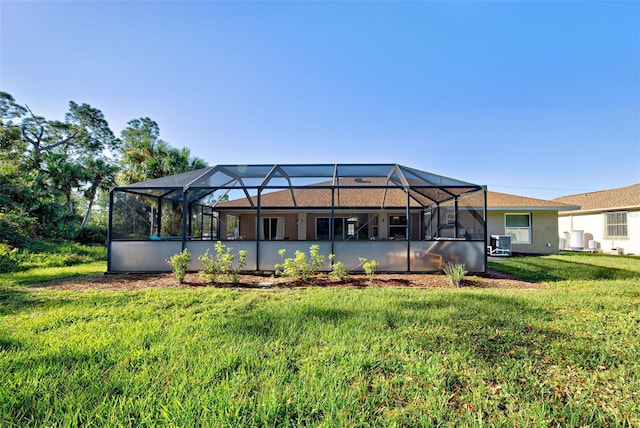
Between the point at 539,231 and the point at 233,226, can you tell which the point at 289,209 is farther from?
the point at 539,231

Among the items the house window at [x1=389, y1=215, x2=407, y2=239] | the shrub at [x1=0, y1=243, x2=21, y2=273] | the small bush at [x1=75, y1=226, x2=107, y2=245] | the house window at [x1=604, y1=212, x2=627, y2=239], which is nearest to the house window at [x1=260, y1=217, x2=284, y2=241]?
the house window at [x1=389, y1=215, x2=407, y2=239]

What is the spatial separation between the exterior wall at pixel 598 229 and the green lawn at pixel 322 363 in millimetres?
14706

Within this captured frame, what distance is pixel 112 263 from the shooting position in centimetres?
808

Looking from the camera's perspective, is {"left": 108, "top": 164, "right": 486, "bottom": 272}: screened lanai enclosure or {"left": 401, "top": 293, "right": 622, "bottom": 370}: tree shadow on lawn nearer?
{"left": 401, "top": 293, "right": 622, "bottom": 370}: tree shadow on lawn

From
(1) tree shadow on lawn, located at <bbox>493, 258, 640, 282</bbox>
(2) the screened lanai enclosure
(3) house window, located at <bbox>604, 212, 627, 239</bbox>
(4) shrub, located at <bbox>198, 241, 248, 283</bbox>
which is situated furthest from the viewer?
(3) house window, located at <bbox>604, 212, 627, 239</bbox>

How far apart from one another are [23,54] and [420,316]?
829 inches

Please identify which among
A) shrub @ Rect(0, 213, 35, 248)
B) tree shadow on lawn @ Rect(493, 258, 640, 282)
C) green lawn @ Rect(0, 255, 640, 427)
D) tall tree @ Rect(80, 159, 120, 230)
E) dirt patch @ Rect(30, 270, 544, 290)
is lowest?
dirt patch @ Rect(30, 270, 544, 290)

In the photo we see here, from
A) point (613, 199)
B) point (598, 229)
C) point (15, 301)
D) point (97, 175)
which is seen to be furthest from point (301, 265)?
point (613, 199)

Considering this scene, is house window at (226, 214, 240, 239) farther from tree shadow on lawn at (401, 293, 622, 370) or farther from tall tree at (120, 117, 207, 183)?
tree shadow on lawn at (401, 293, 622, 370)

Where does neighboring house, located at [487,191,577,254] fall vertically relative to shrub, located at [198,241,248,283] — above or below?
above

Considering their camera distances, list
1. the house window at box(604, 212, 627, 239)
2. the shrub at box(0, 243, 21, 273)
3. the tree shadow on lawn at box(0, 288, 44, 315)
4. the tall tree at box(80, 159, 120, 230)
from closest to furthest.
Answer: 1. the tree shadow on lawn at box(0, 288, 44, 315)
2. the shrub at box(0, 243, 21, 273)
3. the house window at box(604, 212, 627, 239)
4. the tall tree at box(80, 159, 120, 230)

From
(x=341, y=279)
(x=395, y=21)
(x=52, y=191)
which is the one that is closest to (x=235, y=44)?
(x=395, y=21)

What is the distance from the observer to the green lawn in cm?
192

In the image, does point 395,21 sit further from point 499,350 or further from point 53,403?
point 53,403
